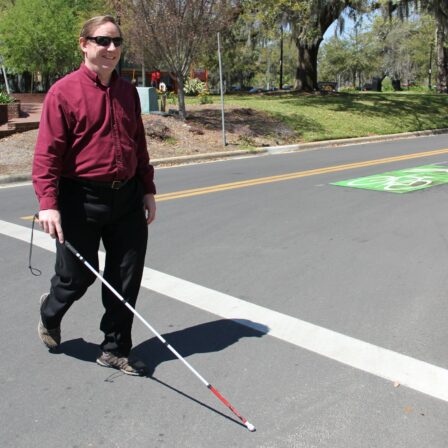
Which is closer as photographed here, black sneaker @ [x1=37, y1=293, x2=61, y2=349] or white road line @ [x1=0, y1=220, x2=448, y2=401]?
white road line @ [x1=0, y1=220, x2=448, y2=401]

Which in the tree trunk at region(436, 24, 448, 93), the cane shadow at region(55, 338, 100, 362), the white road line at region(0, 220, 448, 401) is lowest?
the white road line at region(0, 220, 448, 401)

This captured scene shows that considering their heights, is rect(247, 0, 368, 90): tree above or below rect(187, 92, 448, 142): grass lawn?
above

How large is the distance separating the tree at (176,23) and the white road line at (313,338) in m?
12.0

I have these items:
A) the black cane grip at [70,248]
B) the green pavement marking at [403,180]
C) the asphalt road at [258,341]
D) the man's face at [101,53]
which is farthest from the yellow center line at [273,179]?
the man's face at [101,53]

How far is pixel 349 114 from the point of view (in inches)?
874

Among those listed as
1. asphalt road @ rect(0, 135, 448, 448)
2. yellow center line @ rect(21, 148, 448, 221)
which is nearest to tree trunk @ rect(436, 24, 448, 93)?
yellow center line @ rect(21, 148, 448, 221)

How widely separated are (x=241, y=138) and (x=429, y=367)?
46.6ft

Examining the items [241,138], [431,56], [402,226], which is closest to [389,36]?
[431,56]

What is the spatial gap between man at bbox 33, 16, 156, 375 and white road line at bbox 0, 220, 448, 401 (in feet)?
3.52

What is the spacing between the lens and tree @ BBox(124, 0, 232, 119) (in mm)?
15469

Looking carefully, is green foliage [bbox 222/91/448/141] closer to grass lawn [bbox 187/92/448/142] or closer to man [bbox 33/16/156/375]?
grass lawn [bbox 187/92/448/142]

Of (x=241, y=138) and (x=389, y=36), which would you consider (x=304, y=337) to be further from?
(x=389, y=36)

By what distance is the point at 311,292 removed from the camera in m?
4.65

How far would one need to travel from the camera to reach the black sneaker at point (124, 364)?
3.30 m
